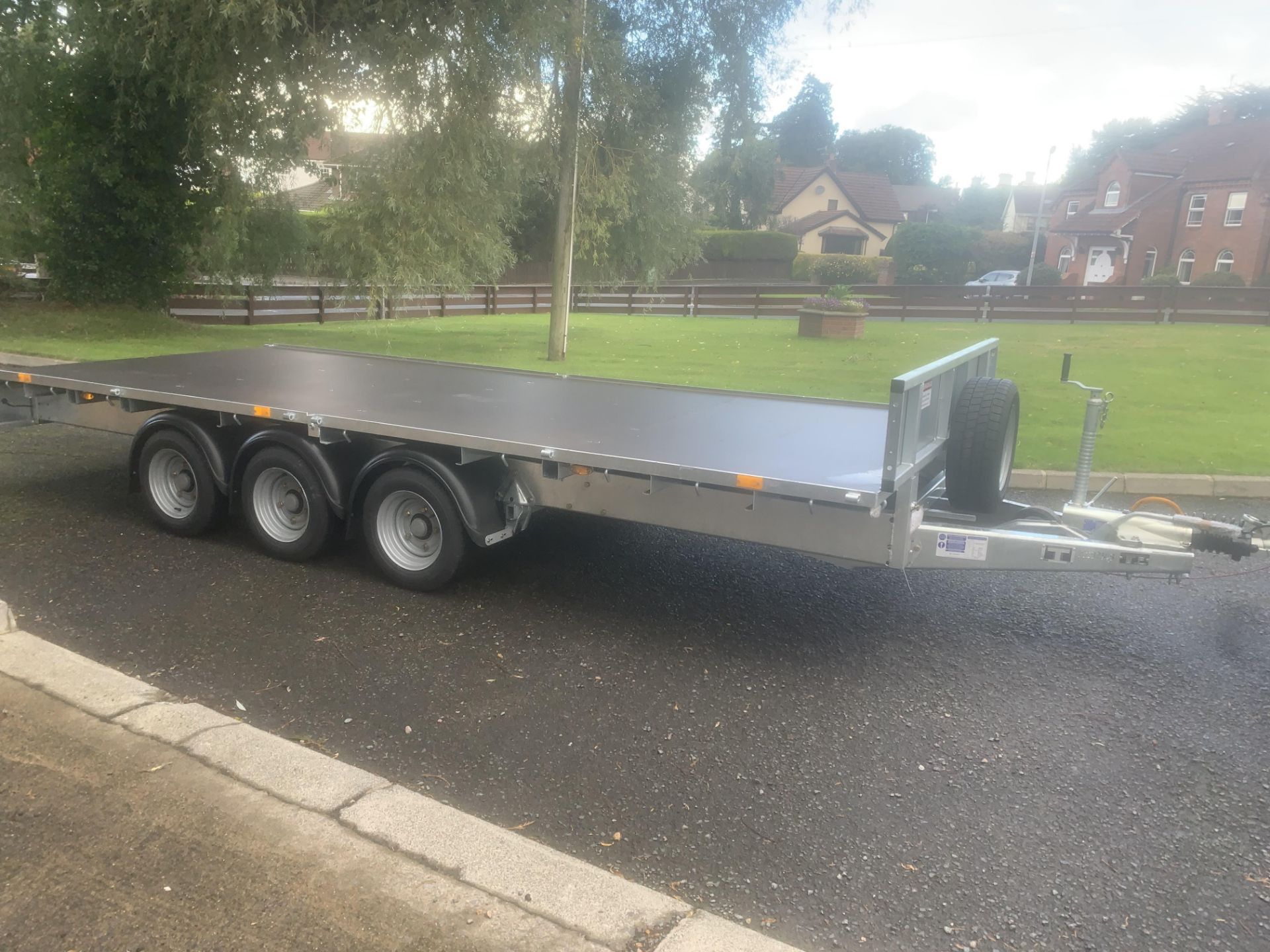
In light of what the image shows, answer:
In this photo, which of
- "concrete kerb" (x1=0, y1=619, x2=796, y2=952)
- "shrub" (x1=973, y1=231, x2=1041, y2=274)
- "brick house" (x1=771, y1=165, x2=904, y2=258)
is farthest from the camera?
"brick house" (x1=771, y1=165, x2=904, y2=258)

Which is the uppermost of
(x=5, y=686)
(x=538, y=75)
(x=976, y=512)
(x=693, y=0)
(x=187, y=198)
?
(x=693, y=0)

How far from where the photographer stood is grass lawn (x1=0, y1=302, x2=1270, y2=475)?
10.3 m

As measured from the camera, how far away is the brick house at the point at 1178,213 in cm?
4603

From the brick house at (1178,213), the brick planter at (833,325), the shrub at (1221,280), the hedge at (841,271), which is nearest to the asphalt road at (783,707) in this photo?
the brick planter at (833,325)

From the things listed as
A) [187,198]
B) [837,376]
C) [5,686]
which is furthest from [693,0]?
[5,686]

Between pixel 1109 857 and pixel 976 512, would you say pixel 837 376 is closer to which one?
pixel 976 512

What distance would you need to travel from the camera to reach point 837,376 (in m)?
15.1

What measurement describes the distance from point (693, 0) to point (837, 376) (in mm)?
7163

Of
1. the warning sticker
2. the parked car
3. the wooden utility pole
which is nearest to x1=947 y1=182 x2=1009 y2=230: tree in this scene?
the parked car

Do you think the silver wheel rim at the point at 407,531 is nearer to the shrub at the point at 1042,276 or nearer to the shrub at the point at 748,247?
the shrub at the point at 748,247

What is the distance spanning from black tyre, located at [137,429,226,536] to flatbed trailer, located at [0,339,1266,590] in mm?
13

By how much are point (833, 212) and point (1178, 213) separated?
2954 centimetres

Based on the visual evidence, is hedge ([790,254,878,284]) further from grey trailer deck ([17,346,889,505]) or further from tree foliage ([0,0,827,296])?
grey trailer deck ([17,346,889,505])

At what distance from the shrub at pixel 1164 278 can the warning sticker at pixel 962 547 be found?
42707 millimetres
